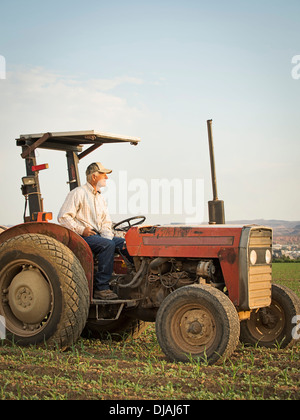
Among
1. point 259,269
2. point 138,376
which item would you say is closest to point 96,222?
point 259,269

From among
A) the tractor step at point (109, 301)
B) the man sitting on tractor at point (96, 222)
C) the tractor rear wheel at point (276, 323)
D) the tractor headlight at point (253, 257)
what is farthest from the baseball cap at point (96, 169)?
the tractor rear wheel at point (276, 323)

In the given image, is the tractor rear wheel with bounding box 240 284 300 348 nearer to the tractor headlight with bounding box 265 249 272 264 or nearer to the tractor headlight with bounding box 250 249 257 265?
the tractor headlight with bounding box 265 249 272 264

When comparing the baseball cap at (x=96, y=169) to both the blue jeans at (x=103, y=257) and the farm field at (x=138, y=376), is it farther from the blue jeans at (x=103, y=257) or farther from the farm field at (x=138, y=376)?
the farm field at (x=138, y=376)

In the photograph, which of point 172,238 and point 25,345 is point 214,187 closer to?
point 172,238

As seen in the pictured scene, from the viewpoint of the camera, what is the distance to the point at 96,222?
266 inches

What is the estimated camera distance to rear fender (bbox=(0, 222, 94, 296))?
6.40 m

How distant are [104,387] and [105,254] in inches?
77.5

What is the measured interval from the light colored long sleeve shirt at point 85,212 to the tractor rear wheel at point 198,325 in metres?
1.40

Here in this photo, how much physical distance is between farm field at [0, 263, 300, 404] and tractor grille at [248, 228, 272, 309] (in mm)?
578

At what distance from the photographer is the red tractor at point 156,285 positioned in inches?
226

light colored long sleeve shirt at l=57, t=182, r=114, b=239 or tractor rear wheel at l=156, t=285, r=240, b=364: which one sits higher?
light colored long sleeve shirt at l=57, t=182, r=114, b=239

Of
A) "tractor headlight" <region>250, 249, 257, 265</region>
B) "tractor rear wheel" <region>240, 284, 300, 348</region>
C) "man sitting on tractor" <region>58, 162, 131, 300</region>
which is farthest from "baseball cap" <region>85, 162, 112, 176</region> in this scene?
"tractor rear wheel" <region>240, 284, 300, 348</region>

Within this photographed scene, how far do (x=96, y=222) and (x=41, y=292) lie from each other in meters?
1.00
